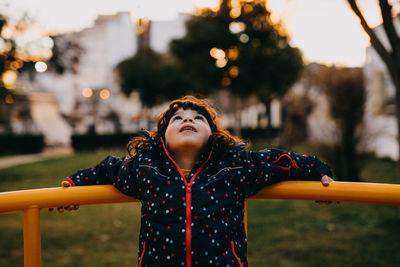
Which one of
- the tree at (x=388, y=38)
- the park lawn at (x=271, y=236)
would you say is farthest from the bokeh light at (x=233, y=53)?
the tree at (x=388, y=38)

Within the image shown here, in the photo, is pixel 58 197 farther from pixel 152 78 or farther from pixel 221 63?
pixel 152 78

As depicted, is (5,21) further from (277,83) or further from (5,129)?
(5,129)

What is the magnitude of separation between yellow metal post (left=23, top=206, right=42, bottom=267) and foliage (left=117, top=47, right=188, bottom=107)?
20.0 m

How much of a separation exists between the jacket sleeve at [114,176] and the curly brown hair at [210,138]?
5.4 inches

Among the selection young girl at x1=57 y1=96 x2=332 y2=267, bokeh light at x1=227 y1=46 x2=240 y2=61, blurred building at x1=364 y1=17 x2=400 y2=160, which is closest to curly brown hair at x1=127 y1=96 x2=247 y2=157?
young girl at x1=57 y1=96 x2=332 y2=267

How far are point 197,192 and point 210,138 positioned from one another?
1.01ft

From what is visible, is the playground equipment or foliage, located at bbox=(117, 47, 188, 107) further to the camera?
foliage, located at bbox=(117, 47, 188, 107)

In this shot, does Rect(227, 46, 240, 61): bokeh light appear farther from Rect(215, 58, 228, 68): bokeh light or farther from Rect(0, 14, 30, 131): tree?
Rect(0, 14, 30, 131): tree

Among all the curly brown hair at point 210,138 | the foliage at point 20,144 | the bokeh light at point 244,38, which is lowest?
the foliage at point 20,144

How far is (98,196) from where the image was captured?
1597 millimetres

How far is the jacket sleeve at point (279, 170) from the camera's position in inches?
62.7

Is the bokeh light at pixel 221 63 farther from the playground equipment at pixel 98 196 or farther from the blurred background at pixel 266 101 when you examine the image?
the playground equipment at pixel 98 196

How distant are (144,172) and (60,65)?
15.6 feet

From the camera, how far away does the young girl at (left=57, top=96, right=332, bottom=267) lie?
148 cm
